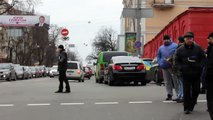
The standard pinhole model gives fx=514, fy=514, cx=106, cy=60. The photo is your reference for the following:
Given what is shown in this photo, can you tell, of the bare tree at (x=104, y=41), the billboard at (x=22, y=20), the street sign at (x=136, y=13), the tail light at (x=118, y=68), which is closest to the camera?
the tail light at (x=118, y=68)

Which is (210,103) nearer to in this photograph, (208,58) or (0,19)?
(208,58)

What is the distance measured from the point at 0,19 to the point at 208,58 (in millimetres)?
57160

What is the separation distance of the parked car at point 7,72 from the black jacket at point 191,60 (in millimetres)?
36012

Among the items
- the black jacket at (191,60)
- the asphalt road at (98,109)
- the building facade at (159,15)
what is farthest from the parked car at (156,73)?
the building facade at (159,15)

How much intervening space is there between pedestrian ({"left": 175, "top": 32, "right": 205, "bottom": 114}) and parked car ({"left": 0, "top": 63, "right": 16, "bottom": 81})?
36.1 metres

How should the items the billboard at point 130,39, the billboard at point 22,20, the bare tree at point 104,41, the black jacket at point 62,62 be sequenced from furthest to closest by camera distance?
the bare tree at point 104,41
the billboard at point 22,20
the billboard at point 130,39
the black jacket at point 62,62

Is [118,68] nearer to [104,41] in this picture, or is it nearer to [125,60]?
[125,60]

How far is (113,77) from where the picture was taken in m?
23.8

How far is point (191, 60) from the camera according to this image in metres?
10.9

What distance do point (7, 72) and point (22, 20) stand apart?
65.5 feet

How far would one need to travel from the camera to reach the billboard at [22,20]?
210 ft

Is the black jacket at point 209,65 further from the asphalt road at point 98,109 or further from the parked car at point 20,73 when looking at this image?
the parked car at point 20,73

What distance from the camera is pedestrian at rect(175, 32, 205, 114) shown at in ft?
35.6

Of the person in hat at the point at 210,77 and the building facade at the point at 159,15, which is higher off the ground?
the building facade at the point at 159,15
